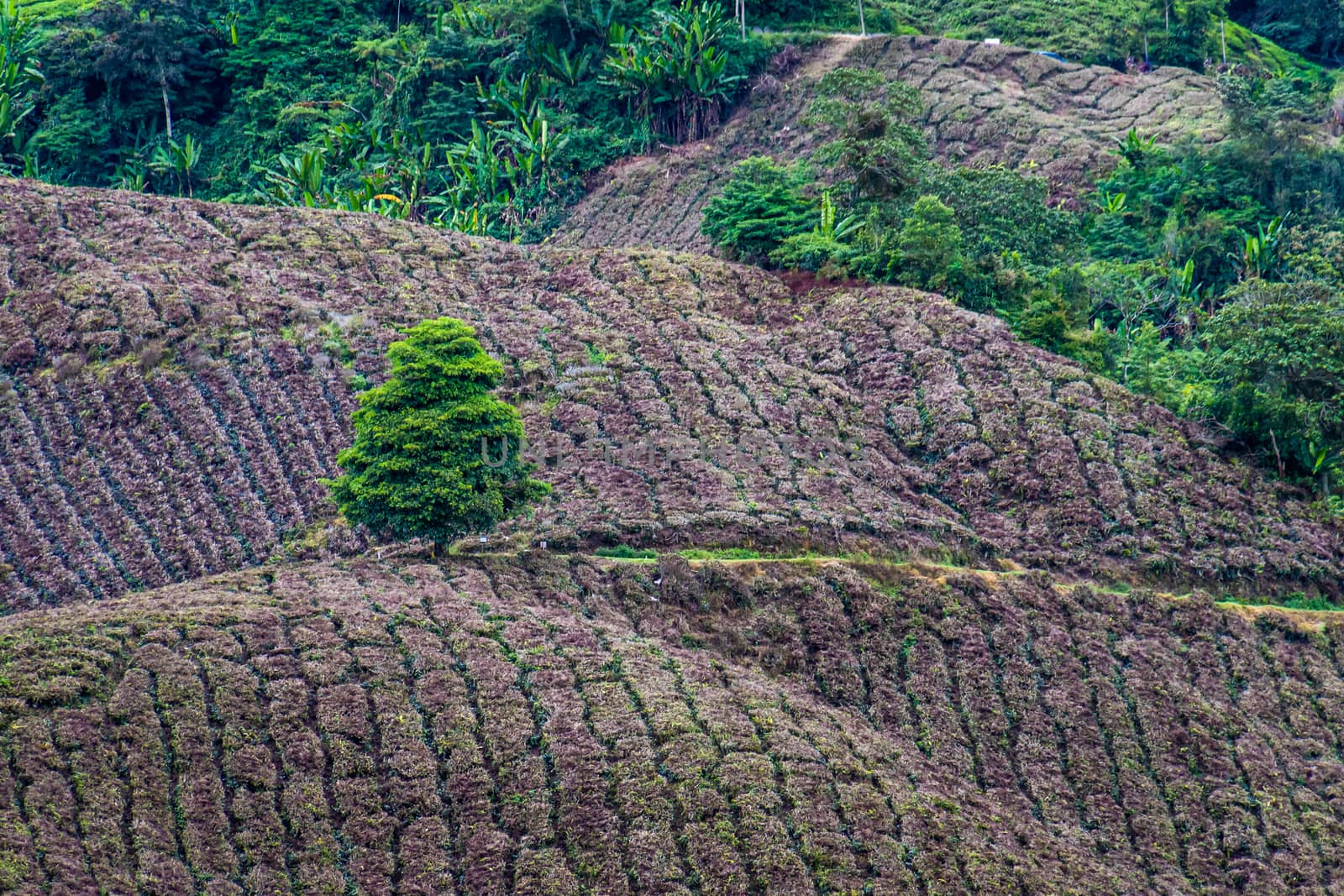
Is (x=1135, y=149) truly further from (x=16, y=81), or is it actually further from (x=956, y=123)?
(x=16, y=81)

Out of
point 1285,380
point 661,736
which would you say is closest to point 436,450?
point 661,736

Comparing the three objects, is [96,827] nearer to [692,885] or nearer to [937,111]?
[692,885]

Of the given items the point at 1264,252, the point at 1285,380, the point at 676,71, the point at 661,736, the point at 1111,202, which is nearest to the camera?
the point at 661,736

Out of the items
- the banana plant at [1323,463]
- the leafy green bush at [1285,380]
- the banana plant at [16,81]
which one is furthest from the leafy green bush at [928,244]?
the banana plant at [16,81]

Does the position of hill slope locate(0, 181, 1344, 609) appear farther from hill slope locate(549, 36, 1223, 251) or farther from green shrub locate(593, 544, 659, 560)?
hill slope locate(549, 36, 1223, 251)

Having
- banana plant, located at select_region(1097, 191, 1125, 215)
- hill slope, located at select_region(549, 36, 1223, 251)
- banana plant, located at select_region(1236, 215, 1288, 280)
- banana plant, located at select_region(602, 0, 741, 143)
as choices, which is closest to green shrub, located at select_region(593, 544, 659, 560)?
hill slope, located at select_region(549, 36, 1223, 251)

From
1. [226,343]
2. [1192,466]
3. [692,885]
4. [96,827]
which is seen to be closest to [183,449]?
[226,343]

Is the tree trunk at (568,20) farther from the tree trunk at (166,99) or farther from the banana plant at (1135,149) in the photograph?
the banana plant at (1135,149)
